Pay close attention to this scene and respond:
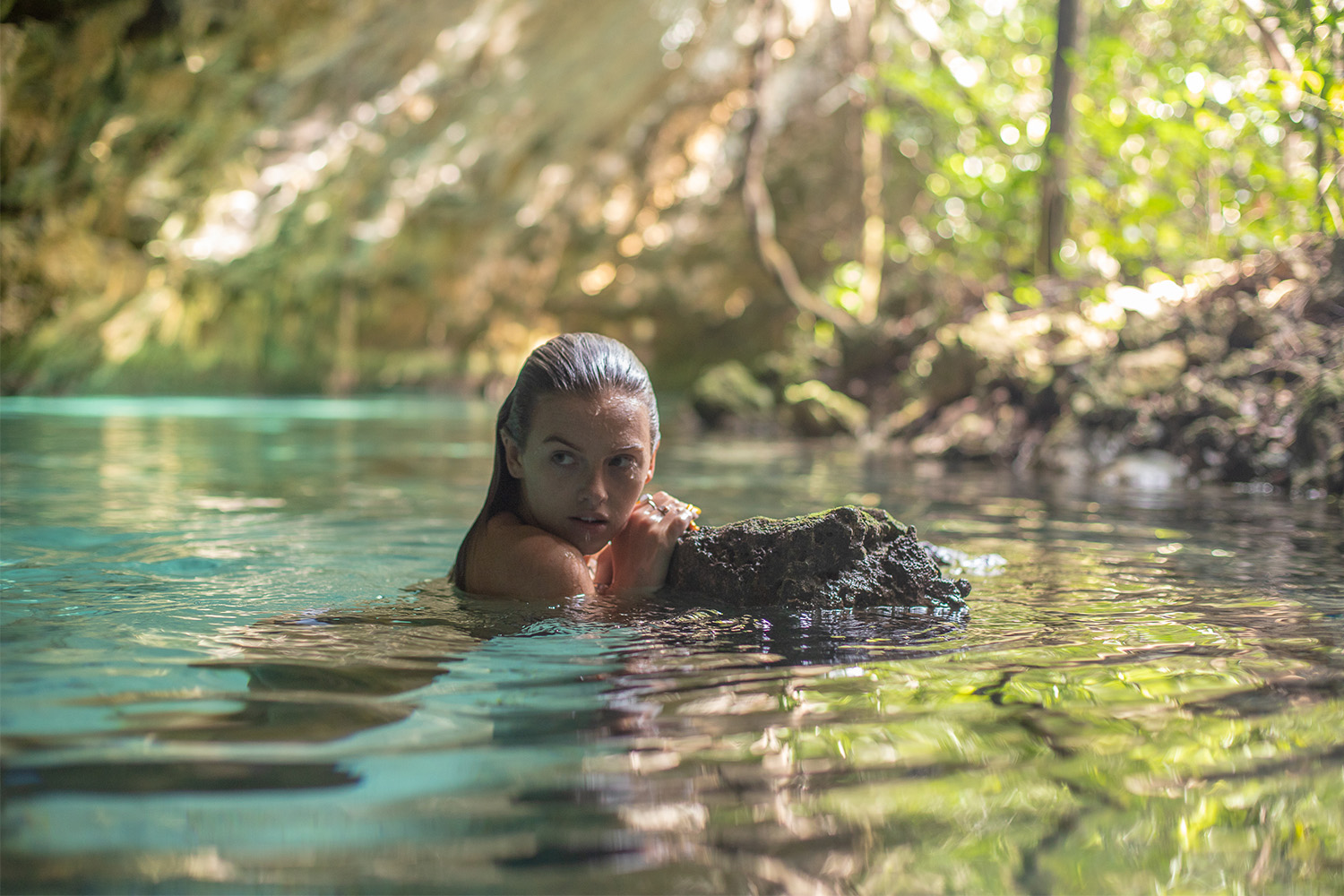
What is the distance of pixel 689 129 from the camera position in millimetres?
22625

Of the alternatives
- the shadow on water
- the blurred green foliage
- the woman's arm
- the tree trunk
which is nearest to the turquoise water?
the shadow on water

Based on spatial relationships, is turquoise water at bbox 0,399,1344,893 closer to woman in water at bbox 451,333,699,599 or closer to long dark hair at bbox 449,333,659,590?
woman in water at bbox 451,333,699,599

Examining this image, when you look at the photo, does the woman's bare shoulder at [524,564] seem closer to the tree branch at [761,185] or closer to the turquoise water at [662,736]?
the turquoise water at [662,736]

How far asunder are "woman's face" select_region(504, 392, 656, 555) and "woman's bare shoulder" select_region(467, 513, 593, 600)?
0.07 m

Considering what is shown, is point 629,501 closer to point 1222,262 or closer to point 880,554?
point 880,554

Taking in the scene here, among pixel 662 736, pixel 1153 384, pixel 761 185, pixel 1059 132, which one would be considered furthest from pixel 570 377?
pixel 761 185

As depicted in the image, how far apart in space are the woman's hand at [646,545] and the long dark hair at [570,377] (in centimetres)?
23

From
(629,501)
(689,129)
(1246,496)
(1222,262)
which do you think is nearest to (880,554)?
(629,501)

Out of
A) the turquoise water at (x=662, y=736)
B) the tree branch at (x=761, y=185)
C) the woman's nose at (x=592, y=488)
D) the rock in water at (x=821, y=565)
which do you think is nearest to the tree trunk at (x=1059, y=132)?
the tree branch at (x=761, y=185)

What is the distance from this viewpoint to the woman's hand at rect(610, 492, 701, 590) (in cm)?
272

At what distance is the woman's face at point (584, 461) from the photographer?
2471 millimetres

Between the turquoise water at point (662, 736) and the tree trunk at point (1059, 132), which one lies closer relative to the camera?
the turquoise water at point (662, 736)

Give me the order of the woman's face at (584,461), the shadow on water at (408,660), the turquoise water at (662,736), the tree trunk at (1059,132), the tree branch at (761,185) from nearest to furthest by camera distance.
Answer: the turquoise water at (662,736) → the shadow on water at (408,660) → the woman's face at (584,461) → the tree branch at (761,185) → the tree trunk at (1059,132)

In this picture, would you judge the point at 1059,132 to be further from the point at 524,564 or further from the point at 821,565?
the point at 524,564
